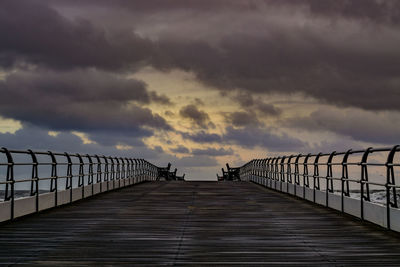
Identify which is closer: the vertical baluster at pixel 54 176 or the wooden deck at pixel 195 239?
the wooden deck at pixel 195 239

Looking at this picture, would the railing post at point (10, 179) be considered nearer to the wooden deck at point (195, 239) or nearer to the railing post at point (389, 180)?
the wooden deck at point (195, 239)

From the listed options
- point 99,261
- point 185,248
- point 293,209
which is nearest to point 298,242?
point 185,248

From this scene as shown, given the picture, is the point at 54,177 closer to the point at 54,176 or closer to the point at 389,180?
the point at 54,176

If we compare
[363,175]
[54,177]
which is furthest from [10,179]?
[363,175]

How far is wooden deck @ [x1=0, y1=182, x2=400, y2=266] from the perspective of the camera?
26.6 feet

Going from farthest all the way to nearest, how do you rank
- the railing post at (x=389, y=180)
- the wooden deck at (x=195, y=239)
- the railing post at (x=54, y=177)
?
the railing post at (x=54, y=177), the railing post at (x=389, y=180), the wooden deck at (x=195, y=239)

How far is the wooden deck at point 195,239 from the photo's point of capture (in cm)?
812

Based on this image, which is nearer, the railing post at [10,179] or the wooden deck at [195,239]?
the wooden deck at [195,239]

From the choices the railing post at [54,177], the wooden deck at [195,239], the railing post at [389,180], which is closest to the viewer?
the wooden deck at [195,239]

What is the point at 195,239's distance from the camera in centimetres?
1008

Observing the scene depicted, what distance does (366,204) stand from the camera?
13094 millimetres

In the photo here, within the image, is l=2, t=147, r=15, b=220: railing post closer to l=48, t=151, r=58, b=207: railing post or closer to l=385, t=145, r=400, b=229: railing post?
l=48, t=151, r=58, b=207: railing post

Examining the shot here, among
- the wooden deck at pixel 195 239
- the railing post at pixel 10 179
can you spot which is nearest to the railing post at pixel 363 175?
the wooden deck at pixel 195 239

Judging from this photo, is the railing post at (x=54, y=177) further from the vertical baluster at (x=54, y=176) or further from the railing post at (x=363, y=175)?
the railing post at (x=363, y=175)
